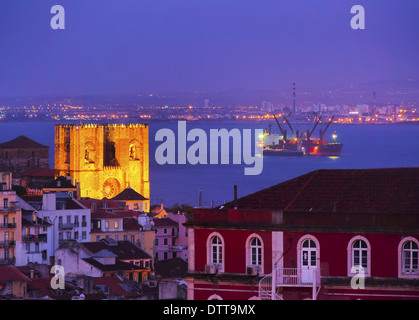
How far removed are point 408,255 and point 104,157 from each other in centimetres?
4432

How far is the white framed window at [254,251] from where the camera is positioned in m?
10.6

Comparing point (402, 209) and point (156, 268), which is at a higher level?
point (402, 209)

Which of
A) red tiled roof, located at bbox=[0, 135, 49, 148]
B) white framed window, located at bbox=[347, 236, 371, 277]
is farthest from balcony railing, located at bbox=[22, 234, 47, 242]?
red tiled roof, located at bbox=[0, 135, 49, 148]

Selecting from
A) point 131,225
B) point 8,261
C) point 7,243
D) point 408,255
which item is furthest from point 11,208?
point 408,255

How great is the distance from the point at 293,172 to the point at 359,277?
76797 millimetres

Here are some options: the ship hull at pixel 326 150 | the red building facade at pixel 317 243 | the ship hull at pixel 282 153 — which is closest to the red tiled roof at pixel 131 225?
the red building facade at pixel 317 243

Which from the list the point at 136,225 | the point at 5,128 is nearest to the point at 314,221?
the point at 136,225

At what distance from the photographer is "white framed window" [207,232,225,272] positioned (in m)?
10.8

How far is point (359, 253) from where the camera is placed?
10312 millimetres

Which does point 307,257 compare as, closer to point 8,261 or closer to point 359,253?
point 359,253

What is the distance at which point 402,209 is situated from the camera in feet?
35.3

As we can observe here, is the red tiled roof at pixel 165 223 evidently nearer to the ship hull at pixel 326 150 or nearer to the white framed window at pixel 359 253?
the white framed window at pixel 359 253

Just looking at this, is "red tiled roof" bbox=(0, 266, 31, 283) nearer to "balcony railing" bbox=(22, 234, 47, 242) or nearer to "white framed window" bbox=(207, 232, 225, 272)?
"balcony railing" bbox=(22, 234, 47, 242)

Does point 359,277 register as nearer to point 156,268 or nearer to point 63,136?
point 156,268
